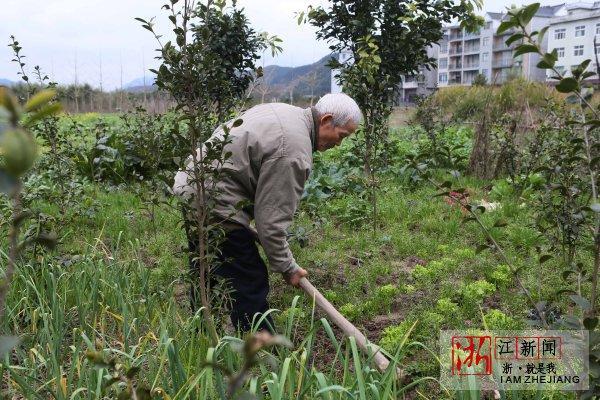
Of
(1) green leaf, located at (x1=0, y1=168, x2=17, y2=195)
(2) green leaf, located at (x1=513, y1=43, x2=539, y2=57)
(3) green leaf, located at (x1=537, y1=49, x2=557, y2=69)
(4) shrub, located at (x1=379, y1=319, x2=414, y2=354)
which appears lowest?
(4) shrub, located at (x1=379, y1=319, x2=414, y2=354)

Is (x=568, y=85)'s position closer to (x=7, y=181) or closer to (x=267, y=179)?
(x=7, y=181)

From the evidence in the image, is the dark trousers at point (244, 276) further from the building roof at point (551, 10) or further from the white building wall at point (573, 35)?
the building roof at point (551, 10)

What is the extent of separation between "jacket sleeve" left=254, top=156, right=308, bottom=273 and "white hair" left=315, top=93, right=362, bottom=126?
1.15ft

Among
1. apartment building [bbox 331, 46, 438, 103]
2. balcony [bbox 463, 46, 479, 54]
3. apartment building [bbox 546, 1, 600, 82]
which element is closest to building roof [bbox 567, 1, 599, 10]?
apartment building [bbox 546, 1, 600, 82]

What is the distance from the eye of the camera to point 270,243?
309 cm

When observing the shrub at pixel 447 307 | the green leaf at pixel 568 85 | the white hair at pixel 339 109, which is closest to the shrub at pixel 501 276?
the shrub at pixel 447 307

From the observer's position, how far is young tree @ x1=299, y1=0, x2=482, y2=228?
550cm

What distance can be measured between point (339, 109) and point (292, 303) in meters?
1.14

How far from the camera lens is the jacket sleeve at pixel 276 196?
296 cm

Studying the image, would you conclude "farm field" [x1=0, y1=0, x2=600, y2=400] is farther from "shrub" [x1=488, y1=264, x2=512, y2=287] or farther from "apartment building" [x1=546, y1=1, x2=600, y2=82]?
"apartment building" [x1=546, y1=1, x2=600, y2=82]

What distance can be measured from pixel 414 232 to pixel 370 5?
2327 mm

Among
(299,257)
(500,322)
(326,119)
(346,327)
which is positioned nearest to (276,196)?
(326,119)

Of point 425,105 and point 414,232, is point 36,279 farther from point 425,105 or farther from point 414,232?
point 425,105

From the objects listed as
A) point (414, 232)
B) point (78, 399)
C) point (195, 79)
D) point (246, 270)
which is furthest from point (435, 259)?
point (78, 399)
